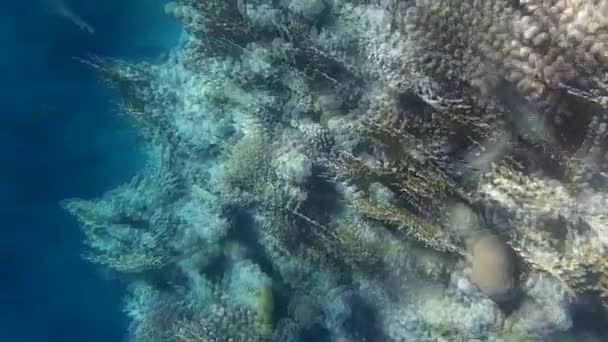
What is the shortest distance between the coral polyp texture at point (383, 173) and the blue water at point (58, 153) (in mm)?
2706

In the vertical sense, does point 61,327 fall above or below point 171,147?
below

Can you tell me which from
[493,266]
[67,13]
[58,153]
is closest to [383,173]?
[493,266]

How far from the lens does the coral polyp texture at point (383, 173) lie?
2.50 meters

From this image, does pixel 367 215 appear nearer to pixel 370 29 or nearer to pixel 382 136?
pixel 382 136

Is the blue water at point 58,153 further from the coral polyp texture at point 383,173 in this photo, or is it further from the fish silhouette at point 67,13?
the coral polyp texture at point 383,173

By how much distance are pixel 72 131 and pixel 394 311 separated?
284 inches

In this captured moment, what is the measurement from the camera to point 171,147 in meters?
6.14

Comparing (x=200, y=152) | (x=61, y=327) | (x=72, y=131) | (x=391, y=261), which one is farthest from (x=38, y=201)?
(x=391, y=261)

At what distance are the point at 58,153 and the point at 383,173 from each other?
734 centimetres

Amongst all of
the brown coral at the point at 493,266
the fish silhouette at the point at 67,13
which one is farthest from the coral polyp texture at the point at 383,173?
the fish silhouette at the point at 67,13

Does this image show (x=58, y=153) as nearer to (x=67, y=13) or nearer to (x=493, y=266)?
(x=67, y=13)

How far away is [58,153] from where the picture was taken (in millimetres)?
8945

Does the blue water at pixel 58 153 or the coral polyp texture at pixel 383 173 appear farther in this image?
the blue water at pixel 58 153

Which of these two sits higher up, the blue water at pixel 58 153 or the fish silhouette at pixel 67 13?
the fish silhouette at pixel 67 13
